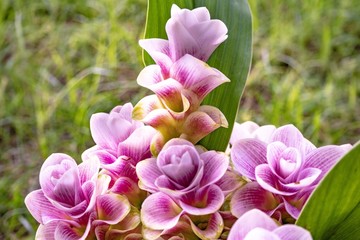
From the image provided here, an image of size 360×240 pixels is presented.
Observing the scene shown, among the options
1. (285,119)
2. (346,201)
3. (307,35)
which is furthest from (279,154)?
(307,35)

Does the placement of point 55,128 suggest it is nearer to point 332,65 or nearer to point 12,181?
point 12,181

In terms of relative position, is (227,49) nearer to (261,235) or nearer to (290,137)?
(290,137)

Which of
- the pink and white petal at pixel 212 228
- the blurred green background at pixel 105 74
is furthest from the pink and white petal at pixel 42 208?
the blurred green background at pixel 105 74

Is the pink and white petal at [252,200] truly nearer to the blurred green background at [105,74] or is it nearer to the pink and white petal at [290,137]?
the pink and white petal at [290,137]

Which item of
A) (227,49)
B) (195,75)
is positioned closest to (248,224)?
(195,75)

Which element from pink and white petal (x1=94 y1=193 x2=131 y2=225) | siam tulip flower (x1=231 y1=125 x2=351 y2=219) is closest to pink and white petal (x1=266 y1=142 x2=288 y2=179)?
siam tulip flower (x1=231 y1=125 x2=351 y2=219)

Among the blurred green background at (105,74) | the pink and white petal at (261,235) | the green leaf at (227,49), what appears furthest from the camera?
the blurred green background at (105,74)

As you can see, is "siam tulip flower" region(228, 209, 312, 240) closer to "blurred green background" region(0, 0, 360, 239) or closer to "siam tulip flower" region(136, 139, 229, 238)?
"siam tulip flower" region(136, 139, 229, 238)
